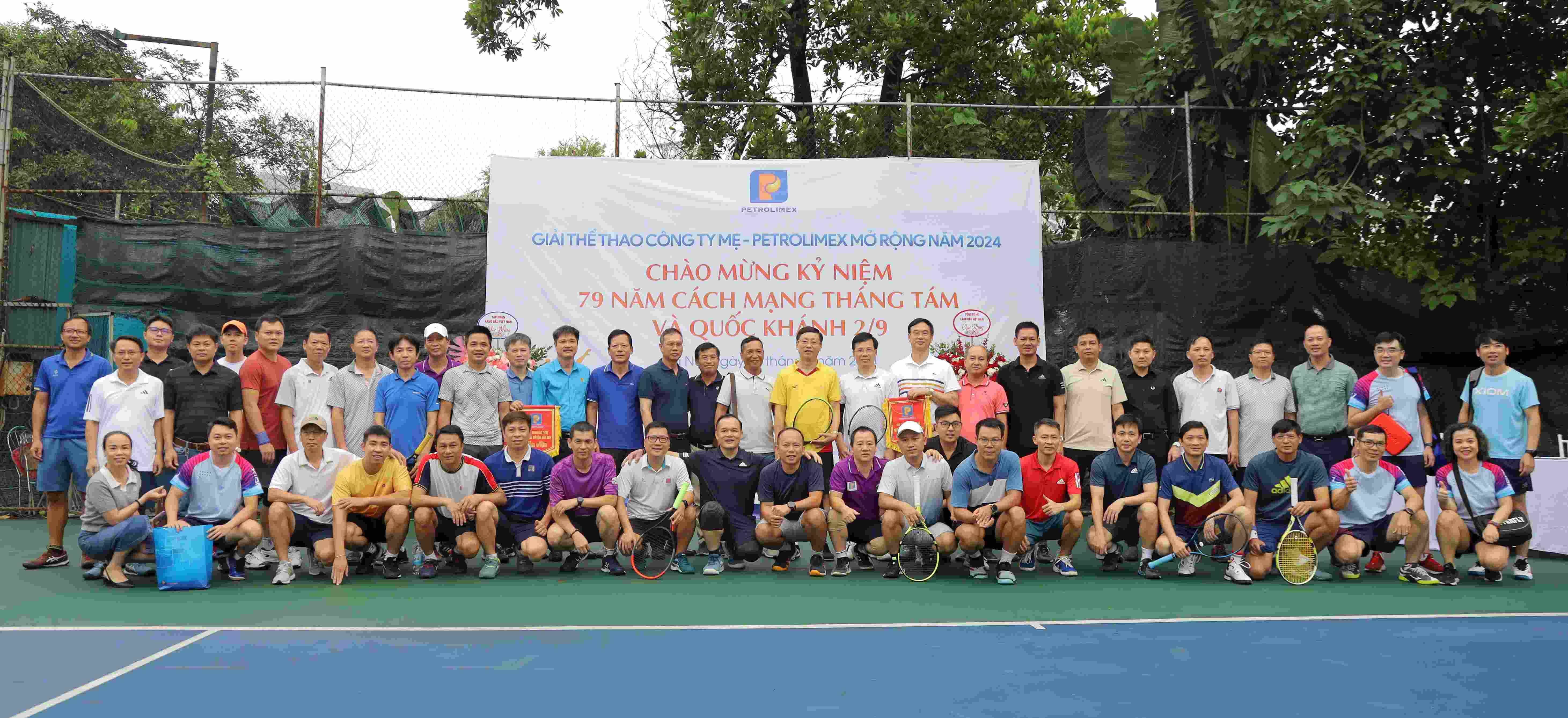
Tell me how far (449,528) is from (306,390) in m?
1.48

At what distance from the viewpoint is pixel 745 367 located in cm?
861

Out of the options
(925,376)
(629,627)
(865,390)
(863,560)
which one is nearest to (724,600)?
(629,627)

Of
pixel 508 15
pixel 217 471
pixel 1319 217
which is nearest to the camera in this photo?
pixel 217 471

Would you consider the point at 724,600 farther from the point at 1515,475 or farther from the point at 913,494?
the point at 1515,475

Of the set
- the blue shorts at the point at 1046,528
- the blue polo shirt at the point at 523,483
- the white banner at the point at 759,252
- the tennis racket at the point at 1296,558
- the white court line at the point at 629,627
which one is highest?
the white banner at the point at 759,252

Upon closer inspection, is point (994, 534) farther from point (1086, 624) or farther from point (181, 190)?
point (181, 190)

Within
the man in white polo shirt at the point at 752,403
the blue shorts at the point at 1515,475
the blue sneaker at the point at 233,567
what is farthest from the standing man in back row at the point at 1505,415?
the blue sneaker at the point at 233,567

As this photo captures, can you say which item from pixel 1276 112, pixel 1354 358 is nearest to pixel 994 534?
pixel 1354 358

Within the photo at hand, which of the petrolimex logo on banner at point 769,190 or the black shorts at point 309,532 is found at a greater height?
the petrolimex logo on banner at point 769,190

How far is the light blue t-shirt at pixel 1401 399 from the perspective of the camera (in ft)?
27.2

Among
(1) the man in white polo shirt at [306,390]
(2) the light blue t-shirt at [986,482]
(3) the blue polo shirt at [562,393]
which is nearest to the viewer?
(2) the light blue t-shirt at [986,482]

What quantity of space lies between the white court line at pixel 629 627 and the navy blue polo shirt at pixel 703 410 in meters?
2.85

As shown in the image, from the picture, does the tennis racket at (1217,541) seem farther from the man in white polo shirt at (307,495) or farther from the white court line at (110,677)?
the white court line at (110,677)

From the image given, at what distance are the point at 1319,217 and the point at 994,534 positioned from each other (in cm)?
485
